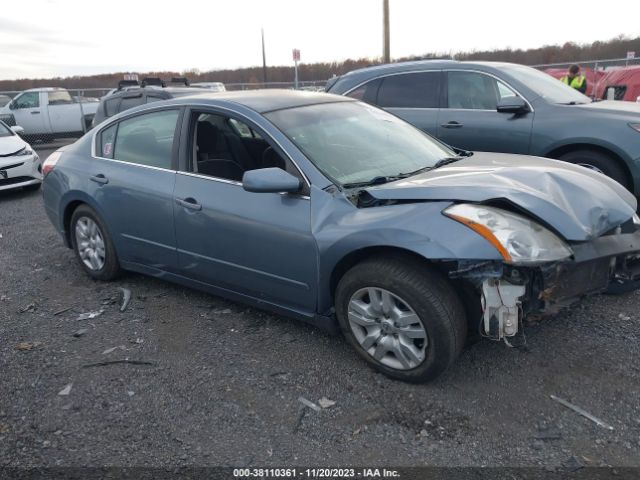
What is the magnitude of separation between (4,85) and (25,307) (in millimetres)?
40496

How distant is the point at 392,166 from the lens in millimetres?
3783

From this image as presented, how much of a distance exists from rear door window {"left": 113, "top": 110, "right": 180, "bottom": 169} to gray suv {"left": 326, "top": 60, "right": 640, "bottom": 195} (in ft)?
11.1

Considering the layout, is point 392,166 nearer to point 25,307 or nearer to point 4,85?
point 25,307

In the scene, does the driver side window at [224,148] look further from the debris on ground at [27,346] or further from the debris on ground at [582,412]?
the debris on ground at [582,412]

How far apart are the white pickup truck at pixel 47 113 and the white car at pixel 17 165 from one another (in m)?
6.87

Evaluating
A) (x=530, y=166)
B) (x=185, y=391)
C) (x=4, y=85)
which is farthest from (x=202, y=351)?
(x=4, y=85)

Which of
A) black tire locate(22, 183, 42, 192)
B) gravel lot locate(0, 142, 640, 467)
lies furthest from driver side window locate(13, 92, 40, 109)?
gravel lot locate(0, 142, 640, 467)

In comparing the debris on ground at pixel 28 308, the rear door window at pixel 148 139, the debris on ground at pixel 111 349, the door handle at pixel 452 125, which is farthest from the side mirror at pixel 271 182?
the door handle at pixel 452 125

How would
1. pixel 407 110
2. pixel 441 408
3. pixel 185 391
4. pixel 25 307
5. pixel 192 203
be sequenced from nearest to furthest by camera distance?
pixel 441 408 < pixel 185 391 < pixel 192 203 < pixel 25 307 < pixel 407 110

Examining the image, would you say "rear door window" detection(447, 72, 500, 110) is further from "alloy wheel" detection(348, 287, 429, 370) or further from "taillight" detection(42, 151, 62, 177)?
"taillight" detection(42, 151, 62, 177)

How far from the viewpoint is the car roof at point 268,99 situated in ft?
12.9

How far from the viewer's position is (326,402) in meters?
3.08

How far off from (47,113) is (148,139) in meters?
13.8

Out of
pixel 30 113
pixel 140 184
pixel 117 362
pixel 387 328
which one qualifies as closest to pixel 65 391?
pixel 117 362
